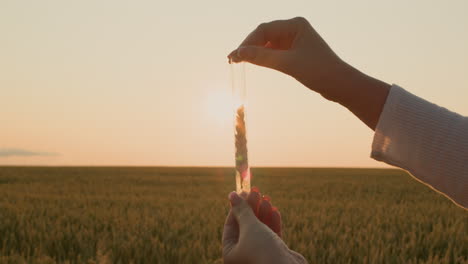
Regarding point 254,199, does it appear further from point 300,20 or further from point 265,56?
point 300,20

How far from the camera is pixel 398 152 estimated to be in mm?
1275

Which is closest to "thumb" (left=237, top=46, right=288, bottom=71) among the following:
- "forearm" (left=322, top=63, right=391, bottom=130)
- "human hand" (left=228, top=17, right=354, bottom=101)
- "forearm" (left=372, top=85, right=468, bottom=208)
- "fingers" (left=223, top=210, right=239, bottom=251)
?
"human hand" (left=228, top=17, right=354, bottom=101)

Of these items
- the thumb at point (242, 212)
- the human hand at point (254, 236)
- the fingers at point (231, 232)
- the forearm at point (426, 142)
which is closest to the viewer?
the forearm at point (426, 142)

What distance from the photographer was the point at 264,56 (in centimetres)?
148

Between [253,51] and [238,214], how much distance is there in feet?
1.65

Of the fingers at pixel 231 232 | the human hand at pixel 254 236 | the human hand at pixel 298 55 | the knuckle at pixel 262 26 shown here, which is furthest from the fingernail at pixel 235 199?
the knuckle at pixel 262 26

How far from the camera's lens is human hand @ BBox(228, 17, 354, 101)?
1.37m

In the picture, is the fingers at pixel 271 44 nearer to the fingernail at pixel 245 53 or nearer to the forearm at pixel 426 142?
the fingernail at pixel 245 53

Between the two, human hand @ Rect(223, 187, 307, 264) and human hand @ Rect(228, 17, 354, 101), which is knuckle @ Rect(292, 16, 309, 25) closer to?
human hand @ Rect(228, 17, 354, 101)

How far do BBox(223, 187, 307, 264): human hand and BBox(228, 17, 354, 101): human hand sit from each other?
1.34 ft

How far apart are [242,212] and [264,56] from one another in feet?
1.58

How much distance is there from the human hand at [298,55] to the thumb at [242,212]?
1.36 feet

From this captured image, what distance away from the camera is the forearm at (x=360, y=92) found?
1.33 m

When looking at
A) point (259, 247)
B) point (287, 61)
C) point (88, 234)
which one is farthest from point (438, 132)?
point (88, 234)
